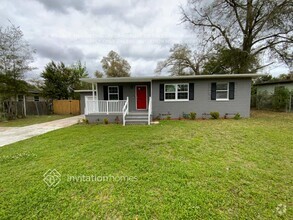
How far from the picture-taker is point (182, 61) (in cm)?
2048

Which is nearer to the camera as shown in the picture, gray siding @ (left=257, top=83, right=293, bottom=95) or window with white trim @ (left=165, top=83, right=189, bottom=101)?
window with white trim @ (left=165, top=83, right=189, bottom=101)

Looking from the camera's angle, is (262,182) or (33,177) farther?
(33,177)

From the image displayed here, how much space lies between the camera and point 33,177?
2.90 meters

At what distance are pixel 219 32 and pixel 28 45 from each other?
631 inches

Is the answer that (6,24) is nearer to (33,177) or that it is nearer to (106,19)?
(106,19)

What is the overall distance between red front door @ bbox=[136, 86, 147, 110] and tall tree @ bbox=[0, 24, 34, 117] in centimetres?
885

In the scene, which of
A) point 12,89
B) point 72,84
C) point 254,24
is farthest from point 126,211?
point 72,84

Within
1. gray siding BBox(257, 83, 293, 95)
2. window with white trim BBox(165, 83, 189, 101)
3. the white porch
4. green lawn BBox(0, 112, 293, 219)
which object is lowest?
green lawn BBox(0, 112, 293, 219)

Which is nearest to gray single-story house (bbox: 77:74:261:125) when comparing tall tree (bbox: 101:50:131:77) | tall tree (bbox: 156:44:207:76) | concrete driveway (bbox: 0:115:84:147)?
concrete driveway (bbox: 0:115:84:147)

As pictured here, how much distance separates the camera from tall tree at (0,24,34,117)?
10578 millimetres

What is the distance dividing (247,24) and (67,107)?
18.2 meters

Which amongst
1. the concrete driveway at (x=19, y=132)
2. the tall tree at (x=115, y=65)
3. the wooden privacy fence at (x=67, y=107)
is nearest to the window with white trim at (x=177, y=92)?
the concrete driveway at (x=19, y=132)

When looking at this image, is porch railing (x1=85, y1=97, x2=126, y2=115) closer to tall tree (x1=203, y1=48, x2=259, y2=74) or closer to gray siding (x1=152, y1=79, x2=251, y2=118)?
gray siding (x1=152, y1=79, x2=251, y2=118)

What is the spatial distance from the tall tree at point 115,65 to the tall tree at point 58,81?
9420 millimetres
